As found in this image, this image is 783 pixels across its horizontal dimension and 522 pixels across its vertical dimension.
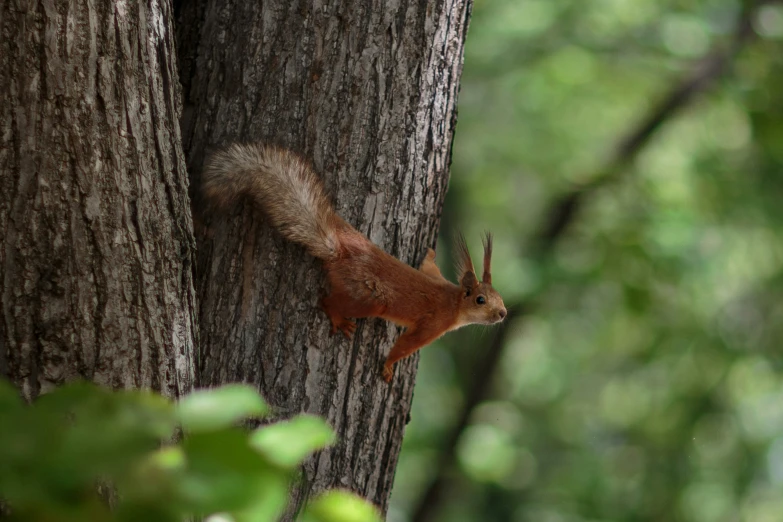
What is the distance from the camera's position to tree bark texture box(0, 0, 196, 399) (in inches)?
62.9

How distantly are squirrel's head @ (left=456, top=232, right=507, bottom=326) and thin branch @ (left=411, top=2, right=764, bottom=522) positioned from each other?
2.88 m

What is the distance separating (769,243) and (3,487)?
25.1ft

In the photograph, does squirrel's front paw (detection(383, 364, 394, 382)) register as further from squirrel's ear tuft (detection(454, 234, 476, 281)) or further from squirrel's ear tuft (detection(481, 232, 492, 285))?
squirrel's ear tuft (detection(454, 234, 476, 281))

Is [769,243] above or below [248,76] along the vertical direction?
below

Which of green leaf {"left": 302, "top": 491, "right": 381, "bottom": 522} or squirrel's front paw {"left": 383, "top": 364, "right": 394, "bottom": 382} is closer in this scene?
green leaf {"left": 302, "top": 491, "right": 381, "bottom": 522}

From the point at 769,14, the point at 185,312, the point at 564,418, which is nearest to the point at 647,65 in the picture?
the point at 769,14

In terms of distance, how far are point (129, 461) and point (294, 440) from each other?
0.16 meters

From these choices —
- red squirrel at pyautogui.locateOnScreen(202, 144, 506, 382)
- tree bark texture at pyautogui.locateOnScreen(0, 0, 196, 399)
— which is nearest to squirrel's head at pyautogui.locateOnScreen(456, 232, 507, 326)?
red squirrel at pyautogui.locateOnScreen(202, 144, 506, 382)

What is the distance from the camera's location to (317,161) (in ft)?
7.68

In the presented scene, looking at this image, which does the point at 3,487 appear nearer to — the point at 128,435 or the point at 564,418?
the point at 128,435

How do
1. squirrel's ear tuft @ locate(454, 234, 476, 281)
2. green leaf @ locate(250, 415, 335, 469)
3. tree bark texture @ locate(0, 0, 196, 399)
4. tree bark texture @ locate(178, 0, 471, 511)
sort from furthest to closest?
squirrel's ear tuft @ locate(454, 234, 476, 281)
tree bark texture @ locate(178, 0, 471, 511)
tree bark texture @ locate(0, 0, 196, 399)
green leaf @ locate(250, 415, 335, 469)

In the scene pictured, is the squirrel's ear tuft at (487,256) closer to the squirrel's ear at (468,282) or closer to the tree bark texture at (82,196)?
the squirrel's ear at (468,282)

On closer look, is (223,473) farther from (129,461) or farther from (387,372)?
(387,372)

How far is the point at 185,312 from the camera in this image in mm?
1874
